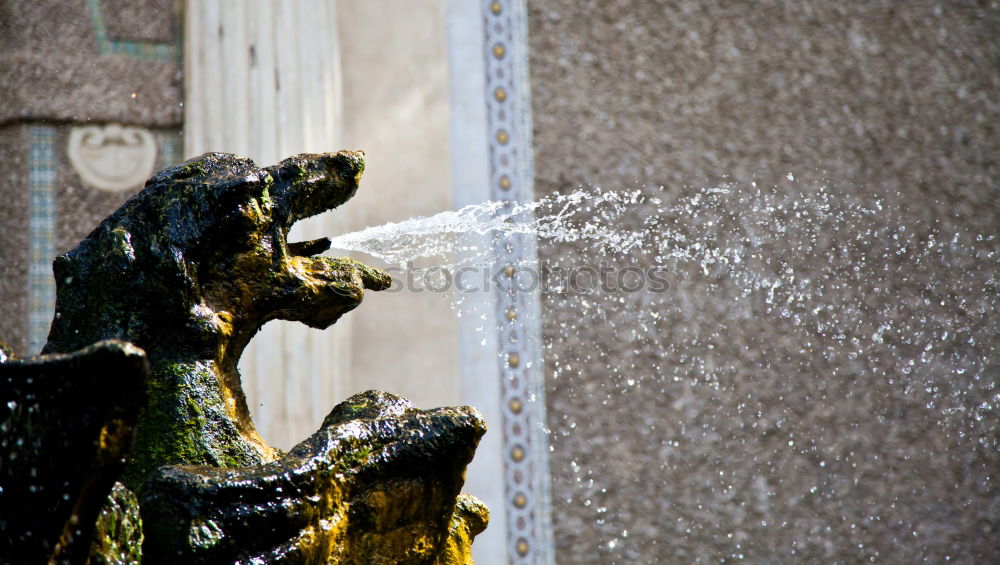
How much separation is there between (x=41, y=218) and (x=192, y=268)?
5.38 ft

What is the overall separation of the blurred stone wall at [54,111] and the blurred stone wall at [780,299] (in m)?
0.98

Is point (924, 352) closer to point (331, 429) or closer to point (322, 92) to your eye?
point (322, 92)

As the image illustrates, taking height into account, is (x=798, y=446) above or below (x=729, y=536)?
above

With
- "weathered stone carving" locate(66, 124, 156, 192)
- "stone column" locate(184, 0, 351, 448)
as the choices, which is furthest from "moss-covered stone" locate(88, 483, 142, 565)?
"weathered stone carving" locate(66, 124, 156, 192)

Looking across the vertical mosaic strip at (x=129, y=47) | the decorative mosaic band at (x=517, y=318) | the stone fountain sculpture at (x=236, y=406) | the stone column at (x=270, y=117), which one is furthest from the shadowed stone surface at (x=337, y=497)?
the vertical mosaic strip at (x=129, y=47)

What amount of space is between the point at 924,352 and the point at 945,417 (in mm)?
179

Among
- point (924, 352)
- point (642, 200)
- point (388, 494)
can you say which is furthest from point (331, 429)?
point (924, 352)

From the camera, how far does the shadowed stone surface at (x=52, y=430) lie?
495 millimetres

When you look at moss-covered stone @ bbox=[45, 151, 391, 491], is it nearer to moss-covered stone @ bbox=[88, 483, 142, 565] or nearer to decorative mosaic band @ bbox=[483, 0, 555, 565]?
moss-covered stone @ bbox=[88, 483, 142, 565]

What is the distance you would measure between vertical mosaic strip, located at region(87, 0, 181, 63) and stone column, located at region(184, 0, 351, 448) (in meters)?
0.04

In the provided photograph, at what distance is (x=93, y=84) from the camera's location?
2.24m

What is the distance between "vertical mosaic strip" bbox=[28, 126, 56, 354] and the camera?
2168 millimetres

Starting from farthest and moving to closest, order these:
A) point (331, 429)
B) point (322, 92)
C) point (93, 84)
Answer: point (322, 92), point (93, 84), point (331, 429)

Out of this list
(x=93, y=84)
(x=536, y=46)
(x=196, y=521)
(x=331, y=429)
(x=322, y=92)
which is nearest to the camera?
(x=196, y=521)
